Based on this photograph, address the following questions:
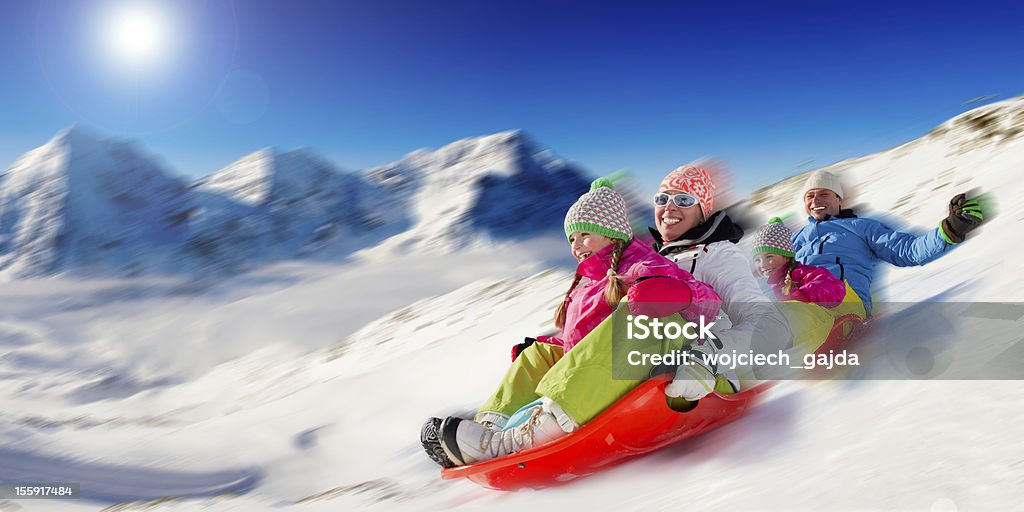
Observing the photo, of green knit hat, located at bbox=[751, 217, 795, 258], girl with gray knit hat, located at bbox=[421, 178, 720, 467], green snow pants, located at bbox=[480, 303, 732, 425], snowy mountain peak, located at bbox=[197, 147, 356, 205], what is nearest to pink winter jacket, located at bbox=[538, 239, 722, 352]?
girl with gray knit hat, located at bbox=[421, 178, 720, 467]

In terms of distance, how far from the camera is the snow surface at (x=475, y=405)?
62.1 inches

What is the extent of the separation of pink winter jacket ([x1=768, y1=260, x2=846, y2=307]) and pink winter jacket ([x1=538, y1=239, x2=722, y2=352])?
3.42ft

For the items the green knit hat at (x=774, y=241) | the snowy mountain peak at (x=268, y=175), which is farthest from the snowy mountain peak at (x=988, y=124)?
the snowy mountain peak at (x=268, y=175)

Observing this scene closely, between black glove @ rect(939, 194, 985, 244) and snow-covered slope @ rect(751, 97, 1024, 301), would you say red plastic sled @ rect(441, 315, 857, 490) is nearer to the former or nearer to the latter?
snow-covered slope @ rect(751, 97, 1024, 301)

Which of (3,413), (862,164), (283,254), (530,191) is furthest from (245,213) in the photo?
(862,164)

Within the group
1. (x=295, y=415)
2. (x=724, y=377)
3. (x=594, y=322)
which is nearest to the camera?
(x=724, y=377)

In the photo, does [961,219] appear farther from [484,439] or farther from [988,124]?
[988,124]

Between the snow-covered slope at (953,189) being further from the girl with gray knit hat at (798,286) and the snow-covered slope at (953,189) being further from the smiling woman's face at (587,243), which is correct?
the smiling woman's face at (587,243)

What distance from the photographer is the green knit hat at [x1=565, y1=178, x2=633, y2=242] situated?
268 cm

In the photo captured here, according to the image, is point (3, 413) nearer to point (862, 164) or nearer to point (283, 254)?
point (862, 164)

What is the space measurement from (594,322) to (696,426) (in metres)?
0.54

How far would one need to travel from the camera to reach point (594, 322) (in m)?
2.54

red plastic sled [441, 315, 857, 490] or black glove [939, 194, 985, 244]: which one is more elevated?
black glove [939, 194, 985, 244]

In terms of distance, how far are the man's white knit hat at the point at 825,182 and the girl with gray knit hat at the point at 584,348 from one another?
1.97 m
